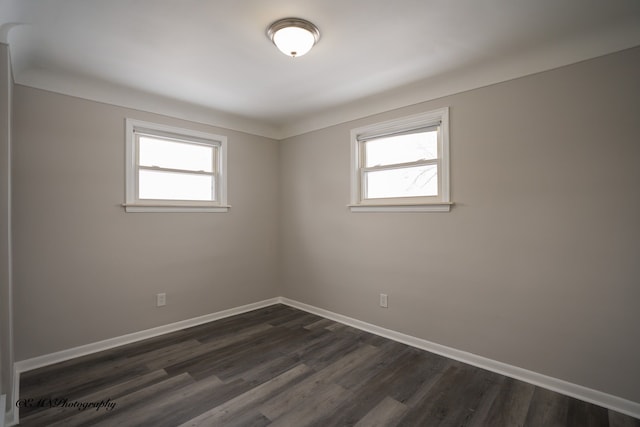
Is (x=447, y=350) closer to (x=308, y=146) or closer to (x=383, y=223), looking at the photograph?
(x=383, y=223)

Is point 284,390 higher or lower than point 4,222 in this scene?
lower

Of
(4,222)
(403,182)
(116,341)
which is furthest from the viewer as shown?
(403,182)

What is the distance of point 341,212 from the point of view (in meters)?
3.65

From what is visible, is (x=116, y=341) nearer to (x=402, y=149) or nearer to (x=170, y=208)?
(x=170, y=208)

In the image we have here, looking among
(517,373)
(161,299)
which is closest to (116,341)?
(161,299)

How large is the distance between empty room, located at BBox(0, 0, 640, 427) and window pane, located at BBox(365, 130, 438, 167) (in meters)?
0.02

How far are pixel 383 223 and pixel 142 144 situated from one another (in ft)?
8.76

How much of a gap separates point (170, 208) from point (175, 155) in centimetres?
62

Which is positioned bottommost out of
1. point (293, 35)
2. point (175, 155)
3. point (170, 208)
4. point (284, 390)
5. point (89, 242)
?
point (284, 390)

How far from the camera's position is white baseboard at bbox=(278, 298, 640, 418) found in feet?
6.57

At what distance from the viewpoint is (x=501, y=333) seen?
2.48m

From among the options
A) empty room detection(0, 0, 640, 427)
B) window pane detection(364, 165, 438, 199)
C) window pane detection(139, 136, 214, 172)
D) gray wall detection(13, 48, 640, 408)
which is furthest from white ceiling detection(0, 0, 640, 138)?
window pane detection(364, 165, 438, 199)

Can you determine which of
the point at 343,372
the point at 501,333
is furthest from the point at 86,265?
the point at 501,333

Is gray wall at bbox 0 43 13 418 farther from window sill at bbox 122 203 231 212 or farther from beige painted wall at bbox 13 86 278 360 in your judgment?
window sill at bbox 122 203 231 212
